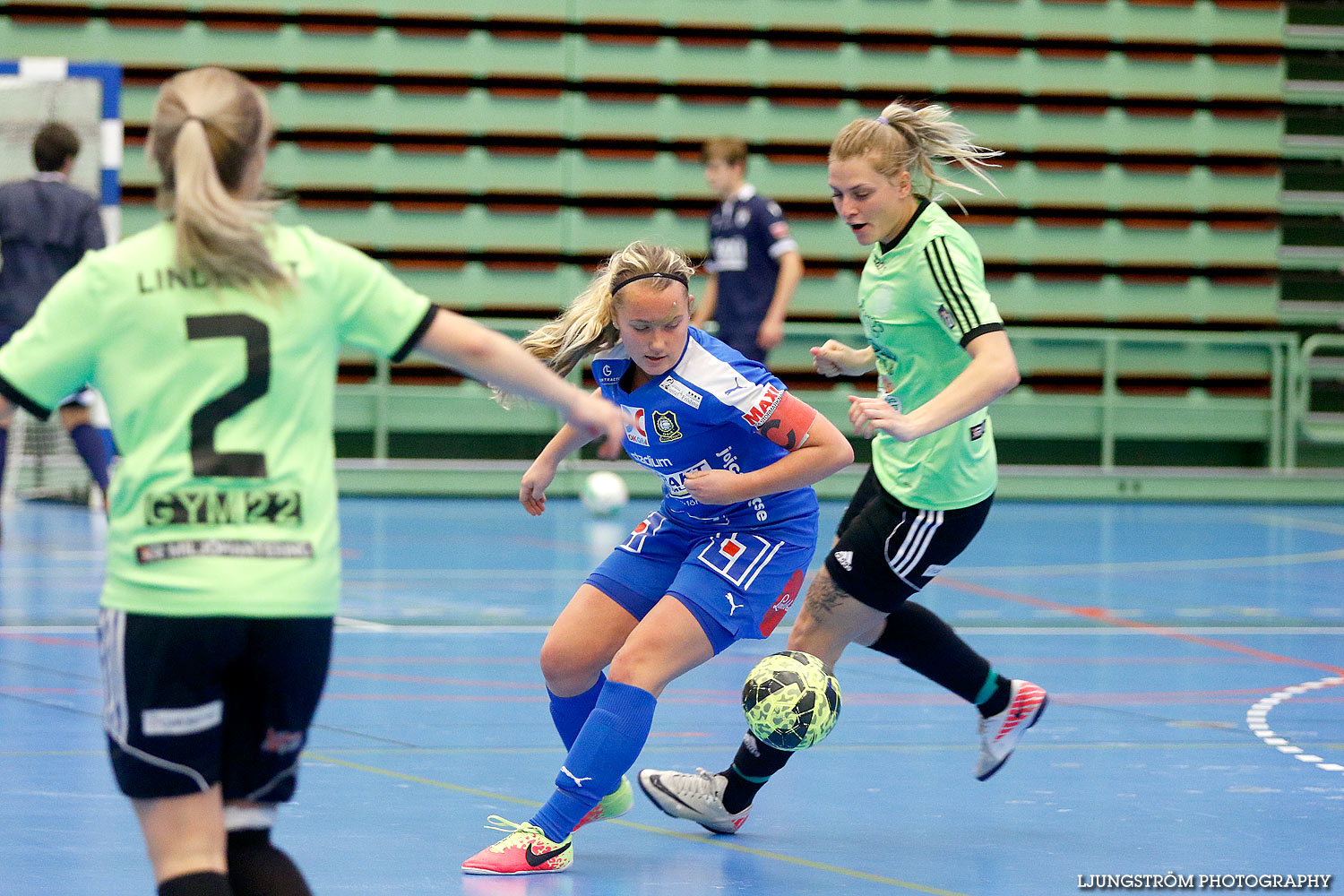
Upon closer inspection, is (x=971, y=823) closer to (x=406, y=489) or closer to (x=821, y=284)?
(x=406, y=489)

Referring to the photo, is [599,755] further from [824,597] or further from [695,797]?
[824,597]

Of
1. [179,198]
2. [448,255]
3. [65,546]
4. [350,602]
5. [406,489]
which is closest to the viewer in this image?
[179,198]

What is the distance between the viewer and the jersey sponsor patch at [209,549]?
2133 millimetres

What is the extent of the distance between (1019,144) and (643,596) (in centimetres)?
1035

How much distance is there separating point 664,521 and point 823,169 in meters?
9.61

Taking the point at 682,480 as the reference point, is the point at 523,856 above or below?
below

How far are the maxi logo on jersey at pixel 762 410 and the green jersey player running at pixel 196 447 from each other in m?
1.56

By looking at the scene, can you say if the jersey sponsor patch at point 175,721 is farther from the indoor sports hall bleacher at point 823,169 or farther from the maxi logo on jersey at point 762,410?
the indoor sports hall bleacher at point 823,169

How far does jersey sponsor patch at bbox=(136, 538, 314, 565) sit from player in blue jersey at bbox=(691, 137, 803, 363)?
7348 millimetres

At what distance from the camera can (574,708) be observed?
378 centimetres

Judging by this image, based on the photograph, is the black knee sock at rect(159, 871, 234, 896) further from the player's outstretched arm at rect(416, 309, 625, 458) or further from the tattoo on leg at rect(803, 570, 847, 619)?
the tattoo on leg at rect(803, 570, 847, 619)

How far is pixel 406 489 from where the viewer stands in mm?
12094

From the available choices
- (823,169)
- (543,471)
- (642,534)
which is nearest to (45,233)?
(543,471)

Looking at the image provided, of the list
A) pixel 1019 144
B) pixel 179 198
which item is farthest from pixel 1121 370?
pixel 179 198
